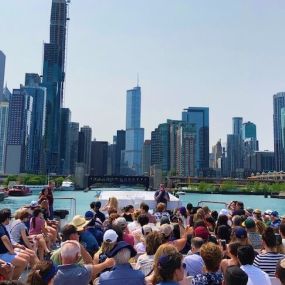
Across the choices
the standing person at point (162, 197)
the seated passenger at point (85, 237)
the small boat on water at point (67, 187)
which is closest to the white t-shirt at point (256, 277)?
the seated passenger at point (85, 237)

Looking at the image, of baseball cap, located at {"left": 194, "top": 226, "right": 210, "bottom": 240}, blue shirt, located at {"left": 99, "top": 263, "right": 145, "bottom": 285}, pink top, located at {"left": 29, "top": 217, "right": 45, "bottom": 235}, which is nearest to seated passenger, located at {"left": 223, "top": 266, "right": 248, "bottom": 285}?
blue shirt, located at {"left": 99, "top": 263, "right": 145, "bottom": 285}

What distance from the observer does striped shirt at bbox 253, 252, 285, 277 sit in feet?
19.0

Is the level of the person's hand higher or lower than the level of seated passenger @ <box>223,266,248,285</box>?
lower

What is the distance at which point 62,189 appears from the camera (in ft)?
477

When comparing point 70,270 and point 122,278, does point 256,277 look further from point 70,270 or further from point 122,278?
point 70,270

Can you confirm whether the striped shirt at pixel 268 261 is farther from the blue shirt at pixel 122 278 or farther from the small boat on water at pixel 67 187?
the small boat on water at pixel 67 187

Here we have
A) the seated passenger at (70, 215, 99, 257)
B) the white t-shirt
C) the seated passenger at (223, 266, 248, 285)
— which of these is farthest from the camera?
the seated passenger at (70, 215, 99, 257)

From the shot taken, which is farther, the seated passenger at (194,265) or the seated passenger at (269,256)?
the seated passenger at (269,256)

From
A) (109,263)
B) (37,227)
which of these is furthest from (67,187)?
(109,263)

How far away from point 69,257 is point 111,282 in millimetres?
626

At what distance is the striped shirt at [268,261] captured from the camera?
228 inches

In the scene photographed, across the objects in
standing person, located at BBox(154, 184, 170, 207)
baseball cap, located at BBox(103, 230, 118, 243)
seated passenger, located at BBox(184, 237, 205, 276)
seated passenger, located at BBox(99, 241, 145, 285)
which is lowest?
seated passenger, located at BBox(184, 237, 205, 276)

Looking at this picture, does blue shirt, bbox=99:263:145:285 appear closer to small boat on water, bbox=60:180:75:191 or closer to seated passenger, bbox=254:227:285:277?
seated passenger, bbox=254:227:285:277

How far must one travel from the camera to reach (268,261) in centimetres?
581
